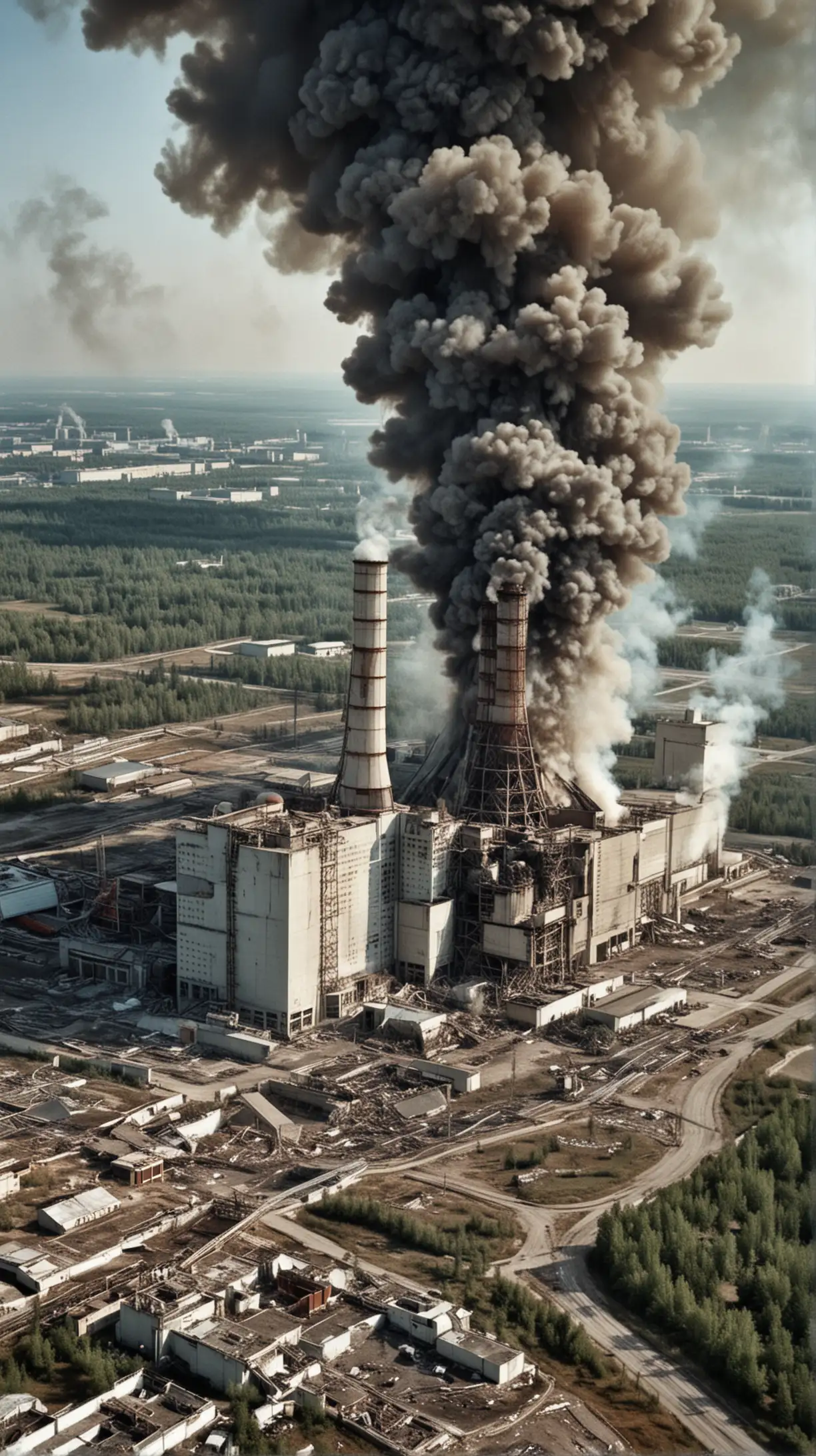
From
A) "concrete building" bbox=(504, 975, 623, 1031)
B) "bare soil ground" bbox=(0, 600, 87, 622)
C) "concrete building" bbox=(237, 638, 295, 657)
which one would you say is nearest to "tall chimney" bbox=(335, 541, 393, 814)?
"concrete building" bbox=(504, 975, 623, 1031)

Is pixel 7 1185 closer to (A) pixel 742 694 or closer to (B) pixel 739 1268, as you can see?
(B) pixel 739 1268

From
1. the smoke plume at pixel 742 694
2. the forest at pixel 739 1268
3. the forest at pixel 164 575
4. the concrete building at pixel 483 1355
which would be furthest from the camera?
the forest at pixel 164 575

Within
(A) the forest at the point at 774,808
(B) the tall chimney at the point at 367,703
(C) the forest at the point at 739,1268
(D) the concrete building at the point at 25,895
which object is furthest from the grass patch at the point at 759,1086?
(A) the forest at the point at 774,808

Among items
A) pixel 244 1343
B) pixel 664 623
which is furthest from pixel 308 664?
pixel 244 1343

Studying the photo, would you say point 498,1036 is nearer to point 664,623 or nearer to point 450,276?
point 450,276

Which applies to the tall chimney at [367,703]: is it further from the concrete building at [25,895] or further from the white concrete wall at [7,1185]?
the white concrete wall at [7,1185]

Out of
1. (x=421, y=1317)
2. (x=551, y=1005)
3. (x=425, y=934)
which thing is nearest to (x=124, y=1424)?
(x=421, y=1317)
